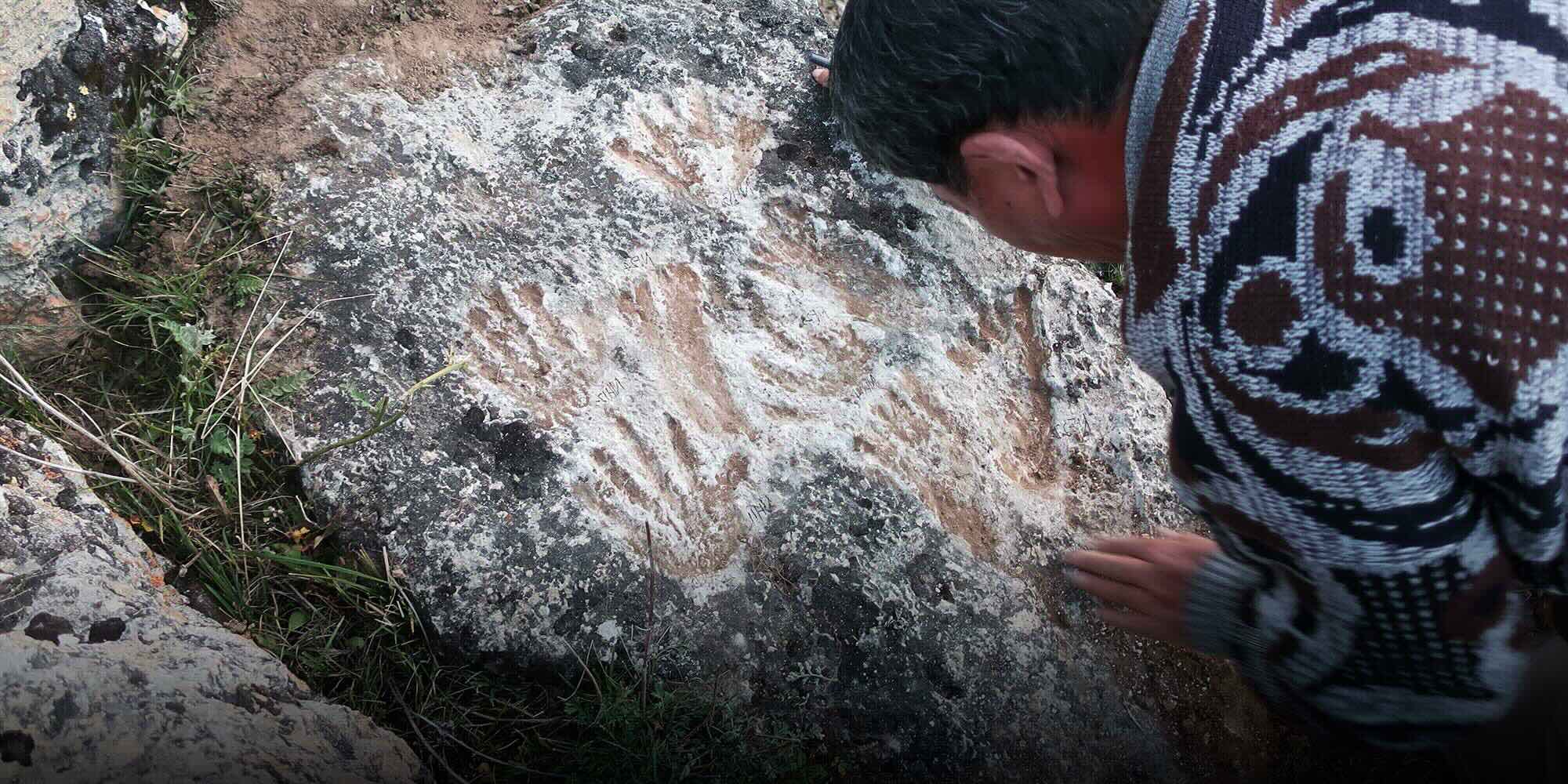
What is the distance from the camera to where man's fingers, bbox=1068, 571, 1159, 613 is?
1663 millimetres

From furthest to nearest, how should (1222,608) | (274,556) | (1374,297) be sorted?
(274,556) → (1222,608) → (1374,297)

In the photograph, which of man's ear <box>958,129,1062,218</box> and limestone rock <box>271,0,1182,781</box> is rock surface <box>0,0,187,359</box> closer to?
limestone rock <box>271,0,1182,781</box>

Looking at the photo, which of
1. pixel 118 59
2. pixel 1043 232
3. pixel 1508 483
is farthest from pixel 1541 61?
pixel 118 59

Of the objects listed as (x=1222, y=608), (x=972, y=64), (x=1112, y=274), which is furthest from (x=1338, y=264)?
(x=1112, y=274)

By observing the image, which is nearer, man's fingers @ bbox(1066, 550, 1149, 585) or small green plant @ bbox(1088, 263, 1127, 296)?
man's fingers @ bbox(1066, 550, 1149, 585)

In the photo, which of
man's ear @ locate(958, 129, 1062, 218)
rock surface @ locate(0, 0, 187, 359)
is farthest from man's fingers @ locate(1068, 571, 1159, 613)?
rock surface @ locate(0, 0, 187, 359)

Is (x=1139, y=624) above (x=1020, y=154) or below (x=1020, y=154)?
below

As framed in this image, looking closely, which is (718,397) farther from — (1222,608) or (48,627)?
(48,627)

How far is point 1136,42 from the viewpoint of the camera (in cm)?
111

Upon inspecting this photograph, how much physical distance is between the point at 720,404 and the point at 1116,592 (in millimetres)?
833

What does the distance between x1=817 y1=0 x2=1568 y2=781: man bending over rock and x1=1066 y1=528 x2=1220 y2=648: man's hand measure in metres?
0.25

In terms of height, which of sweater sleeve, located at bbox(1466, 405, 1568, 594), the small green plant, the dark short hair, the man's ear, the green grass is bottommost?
the green grass

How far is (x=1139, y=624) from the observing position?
1.70m

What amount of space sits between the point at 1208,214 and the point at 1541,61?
34cm
